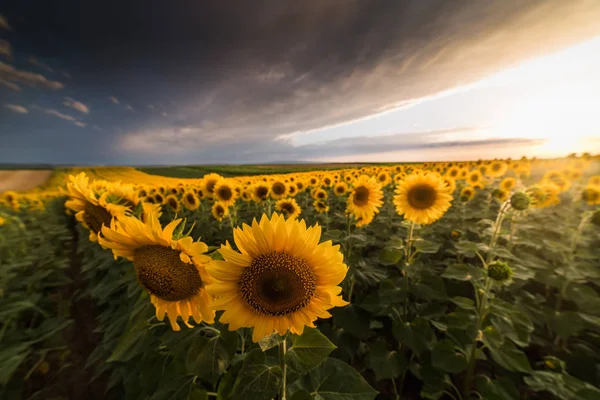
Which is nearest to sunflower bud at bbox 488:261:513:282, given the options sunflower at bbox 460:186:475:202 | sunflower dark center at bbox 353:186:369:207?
sunflower dark center at bbox 353:186:369:207

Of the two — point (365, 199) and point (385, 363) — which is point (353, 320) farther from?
Answer: point (365, 199)

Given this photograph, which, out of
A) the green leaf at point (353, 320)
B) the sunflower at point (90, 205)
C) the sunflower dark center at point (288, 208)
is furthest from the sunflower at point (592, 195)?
the sunflower at point (90, 205)

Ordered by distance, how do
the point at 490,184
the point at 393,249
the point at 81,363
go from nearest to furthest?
1. the point at 393,249
2. the point at 81,363
3. the point at 490,184

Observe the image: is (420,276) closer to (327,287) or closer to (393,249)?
(393,249)

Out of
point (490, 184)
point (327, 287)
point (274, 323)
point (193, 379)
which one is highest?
point (327, 287)

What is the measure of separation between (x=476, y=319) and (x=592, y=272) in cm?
200

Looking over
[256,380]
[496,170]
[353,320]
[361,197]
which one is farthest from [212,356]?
[496,170]

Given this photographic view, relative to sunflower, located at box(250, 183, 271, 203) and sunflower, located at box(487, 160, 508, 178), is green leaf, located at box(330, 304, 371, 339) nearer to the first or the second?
sunflower, located at box(250, 183, 271, 203)

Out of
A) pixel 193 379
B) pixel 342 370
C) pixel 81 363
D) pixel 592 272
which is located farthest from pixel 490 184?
pixel 81 363

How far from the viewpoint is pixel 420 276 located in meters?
3.11

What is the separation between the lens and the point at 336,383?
4.82 feet

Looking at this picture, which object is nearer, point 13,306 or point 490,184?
point 13,306

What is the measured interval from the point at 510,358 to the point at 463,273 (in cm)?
79

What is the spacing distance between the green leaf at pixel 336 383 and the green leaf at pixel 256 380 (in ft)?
1.23
